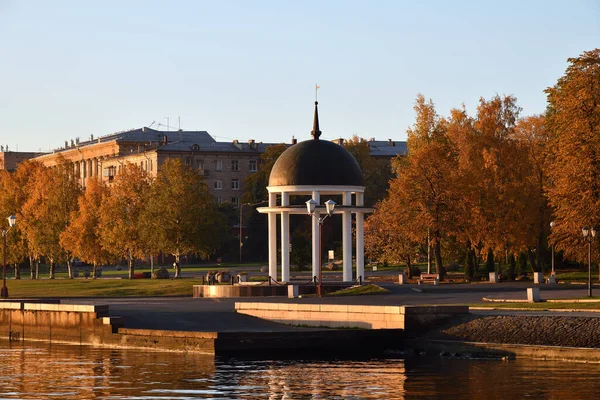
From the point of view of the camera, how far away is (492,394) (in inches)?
1123

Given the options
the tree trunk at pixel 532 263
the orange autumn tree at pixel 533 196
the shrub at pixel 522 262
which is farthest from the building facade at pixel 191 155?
the tree trunk at pixel 532 263

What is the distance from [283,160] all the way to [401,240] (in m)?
23.1

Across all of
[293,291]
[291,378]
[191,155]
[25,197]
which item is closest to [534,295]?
[293,291]

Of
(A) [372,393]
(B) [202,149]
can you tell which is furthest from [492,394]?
(B) [202,149]

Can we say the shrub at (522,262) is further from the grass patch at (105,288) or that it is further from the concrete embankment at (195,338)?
the concrete embankment at (195,338)

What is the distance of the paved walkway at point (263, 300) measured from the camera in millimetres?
45594

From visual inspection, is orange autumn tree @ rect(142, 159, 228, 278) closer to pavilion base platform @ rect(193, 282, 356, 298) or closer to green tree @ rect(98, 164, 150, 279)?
green tree @ rect(98, 164, 150, 279)

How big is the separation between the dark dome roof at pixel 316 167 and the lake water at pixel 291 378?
95.0 feet

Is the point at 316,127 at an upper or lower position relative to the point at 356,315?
upper

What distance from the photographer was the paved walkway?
45.6 metres

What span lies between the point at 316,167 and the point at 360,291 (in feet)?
25.3

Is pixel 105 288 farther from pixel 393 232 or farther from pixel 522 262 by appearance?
pixel 522 262

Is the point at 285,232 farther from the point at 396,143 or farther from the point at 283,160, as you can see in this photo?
the point at 396,143

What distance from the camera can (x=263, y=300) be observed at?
58656mm
